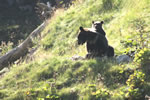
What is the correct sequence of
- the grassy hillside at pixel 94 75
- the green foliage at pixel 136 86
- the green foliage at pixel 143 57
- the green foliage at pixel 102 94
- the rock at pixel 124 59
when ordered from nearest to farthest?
the green foliage at pixel 136 86
the green foliage at pixel 102 94
the grassy hillside at pixel 94 75
the green foliage at pixel 143 57
the rock at pixel 124 59

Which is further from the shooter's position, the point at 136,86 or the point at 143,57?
the point at 143,57

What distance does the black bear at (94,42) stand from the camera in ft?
26.5

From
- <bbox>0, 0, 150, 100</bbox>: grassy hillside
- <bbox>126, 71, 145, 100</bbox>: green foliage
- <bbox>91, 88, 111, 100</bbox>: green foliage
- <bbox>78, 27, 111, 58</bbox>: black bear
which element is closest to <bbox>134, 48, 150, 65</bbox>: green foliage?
<bbox>0, 0, 150, 100</bbox>: grassy hillside

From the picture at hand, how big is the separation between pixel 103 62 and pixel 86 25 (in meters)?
5.47

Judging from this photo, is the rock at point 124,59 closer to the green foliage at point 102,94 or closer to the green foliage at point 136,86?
the green foliage at point 136,86

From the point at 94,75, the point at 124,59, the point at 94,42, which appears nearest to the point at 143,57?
the point at 124,59

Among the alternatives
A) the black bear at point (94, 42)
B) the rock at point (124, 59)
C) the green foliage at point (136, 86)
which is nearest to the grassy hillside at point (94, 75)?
the green foliage at point (136, 86)

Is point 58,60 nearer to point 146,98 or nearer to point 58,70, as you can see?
point 58,70

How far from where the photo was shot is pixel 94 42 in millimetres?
8266

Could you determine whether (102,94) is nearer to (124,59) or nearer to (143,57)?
(143,57)

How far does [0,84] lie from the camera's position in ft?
26.2

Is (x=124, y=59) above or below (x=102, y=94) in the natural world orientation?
above

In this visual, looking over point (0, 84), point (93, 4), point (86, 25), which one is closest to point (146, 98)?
point (0, 84)

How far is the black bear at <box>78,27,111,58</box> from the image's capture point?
808 centimetres
